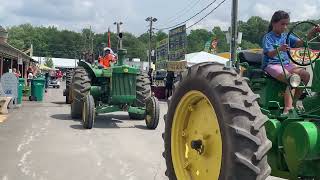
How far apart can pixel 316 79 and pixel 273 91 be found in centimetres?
114

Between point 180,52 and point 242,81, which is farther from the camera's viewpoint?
point 180,52

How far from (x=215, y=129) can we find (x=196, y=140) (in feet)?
0.79

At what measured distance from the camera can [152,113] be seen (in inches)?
494

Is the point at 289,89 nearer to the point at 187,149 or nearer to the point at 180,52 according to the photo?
the point at 187,149

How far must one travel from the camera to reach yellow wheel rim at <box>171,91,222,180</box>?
4.25 metres

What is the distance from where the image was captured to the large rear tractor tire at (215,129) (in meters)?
3.67

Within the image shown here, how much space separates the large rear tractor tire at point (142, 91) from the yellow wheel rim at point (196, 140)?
8821 mm

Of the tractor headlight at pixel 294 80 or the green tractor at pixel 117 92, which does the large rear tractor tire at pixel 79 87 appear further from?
the tractor headlight at pixel 294 80

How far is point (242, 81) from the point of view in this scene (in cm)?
411

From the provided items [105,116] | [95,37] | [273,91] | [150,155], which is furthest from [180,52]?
[95,37]

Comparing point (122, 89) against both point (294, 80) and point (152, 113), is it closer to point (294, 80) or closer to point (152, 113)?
point (152, 113)

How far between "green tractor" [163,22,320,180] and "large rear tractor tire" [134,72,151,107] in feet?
27.9

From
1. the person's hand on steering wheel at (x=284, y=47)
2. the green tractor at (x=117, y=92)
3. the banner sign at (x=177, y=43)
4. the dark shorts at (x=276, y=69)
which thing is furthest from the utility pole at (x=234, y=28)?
the person's hand on steering wheel at (x=284, y=47)

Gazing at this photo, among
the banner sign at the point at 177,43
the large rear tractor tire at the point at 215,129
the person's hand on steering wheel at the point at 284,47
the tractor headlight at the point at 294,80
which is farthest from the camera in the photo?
the banner sign at the point at 177,43
